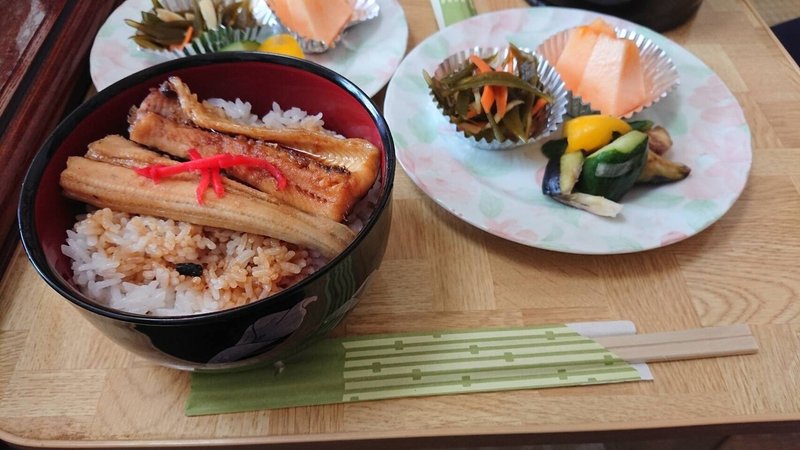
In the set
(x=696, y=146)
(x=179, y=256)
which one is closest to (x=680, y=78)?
(x=696, y=146)

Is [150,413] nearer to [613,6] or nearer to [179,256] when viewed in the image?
[179,256]

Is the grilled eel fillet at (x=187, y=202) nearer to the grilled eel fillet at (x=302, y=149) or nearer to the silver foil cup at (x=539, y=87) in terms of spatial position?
the grilled eel fillet at (x=302, y=149)

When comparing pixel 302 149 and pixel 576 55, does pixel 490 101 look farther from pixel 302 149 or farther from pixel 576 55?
pixel 302 149

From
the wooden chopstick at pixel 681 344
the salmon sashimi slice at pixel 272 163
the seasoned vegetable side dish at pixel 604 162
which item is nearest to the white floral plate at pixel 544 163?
the seasoned vegetable side dish at pixel 604 162

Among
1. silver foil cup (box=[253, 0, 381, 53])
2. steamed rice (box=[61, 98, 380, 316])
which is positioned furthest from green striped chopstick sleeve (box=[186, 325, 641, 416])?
silver foil cup (box=[253, 0, 381, 53])

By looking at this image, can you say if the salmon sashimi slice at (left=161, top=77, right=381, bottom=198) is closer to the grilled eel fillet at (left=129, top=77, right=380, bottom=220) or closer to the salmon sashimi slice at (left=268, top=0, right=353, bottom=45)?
the grilled eel fillet at (left=129, top=77, right=380, bottom=220)

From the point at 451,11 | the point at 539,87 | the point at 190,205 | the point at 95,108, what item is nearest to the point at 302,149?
the point at 190,205
